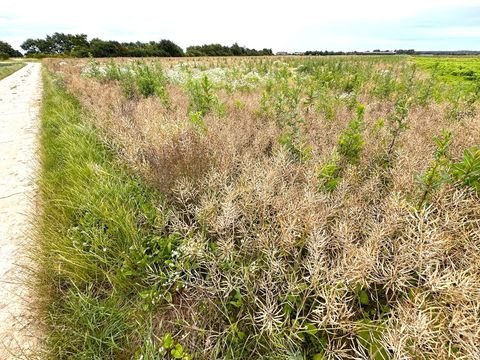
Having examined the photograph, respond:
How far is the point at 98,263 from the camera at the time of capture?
2.34m

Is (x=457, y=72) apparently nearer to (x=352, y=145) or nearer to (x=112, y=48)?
(x=352, y=145)

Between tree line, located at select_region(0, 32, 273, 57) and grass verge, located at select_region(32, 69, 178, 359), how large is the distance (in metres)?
52.9

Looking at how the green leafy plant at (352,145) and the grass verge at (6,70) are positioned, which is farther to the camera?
the grass verge at (6,70)

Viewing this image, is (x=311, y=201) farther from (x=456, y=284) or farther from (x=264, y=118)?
(x=264, y=118)

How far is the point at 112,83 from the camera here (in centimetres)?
995

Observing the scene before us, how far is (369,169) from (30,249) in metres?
3.70

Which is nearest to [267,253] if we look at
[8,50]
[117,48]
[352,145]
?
[352,145]

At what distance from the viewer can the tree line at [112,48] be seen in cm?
4862

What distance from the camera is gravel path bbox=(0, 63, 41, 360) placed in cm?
197

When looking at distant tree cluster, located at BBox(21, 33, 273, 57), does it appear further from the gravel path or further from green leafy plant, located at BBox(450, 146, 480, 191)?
green leafy plant, located at BBox(450, 146, 480, 191)

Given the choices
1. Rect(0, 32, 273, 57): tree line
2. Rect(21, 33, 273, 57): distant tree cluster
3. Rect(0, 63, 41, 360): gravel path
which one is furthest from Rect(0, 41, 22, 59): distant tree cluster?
Rect(0, 63, 41, 360): gravel path

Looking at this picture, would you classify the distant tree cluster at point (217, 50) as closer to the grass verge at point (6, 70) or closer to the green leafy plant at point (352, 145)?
the grass verge at point (6, 70)

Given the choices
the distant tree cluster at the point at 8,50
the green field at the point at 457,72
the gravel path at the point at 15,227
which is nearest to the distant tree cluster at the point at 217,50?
the green field at the point at 457,72

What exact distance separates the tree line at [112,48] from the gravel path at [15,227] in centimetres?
4823
